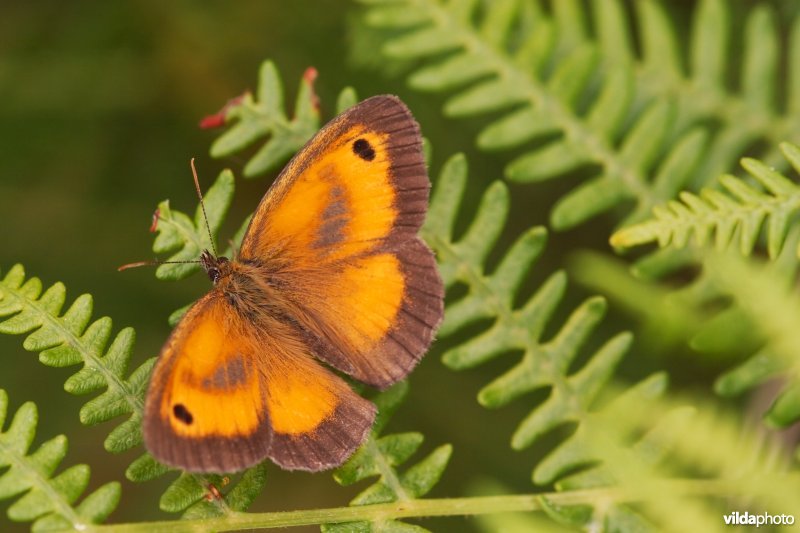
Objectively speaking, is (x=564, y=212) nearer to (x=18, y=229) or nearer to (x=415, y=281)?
(x=415, y=281)

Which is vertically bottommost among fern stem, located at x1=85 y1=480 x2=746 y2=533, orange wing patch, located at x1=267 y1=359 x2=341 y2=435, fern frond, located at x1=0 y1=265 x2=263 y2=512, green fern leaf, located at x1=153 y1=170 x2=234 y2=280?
fern stem, located at x1=85 y1=480 x2=746 y2=533

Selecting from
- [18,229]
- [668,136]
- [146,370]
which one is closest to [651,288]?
[668,136]

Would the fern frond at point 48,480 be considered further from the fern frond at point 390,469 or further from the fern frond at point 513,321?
the fern frond at point 513,321

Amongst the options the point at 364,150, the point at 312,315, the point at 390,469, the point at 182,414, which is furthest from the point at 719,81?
the point at 182,414

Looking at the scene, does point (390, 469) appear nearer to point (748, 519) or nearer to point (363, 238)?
point (363, 238)

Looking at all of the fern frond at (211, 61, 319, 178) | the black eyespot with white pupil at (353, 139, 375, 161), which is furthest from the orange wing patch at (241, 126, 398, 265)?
the fern frond at (211, 61, 319, 178)

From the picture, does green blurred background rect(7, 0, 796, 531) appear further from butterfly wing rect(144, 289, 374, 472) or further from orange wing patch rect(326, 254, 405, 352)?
butterfly wing rect(144, 289, 374, 472)
